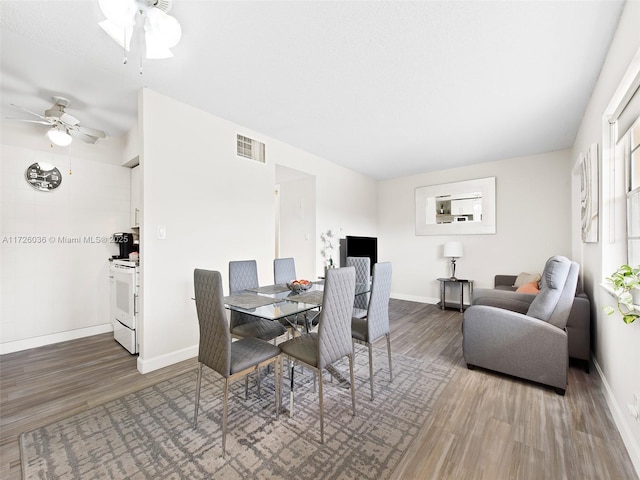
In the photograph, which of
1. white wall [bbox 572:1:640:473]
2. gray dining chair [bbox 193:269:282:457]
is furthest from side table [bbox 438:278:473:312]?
gray dining chair [bbox 193:269:282:457]

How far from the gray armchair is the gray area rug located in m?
0.65

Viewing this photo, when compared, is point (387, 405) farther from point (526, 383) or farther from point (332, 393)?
point (526, 383)

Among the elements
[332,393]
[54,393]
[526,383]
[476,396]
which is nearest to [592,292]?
[526,383]

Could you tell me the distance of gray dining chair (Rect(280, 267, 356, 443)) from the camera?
5.68ft

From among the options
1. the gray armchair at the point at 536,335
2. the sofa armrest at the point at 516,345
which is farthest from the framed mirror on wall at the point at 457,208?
the sofa armrest at the point at 516,345

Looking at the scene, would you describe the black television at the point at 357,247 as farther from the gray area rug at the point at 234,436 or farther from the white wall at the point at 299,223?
the gray area rug at the point at 234,436

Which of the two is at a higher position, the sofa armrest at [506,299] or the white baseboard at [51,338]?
the sofa armrest at [506,299]

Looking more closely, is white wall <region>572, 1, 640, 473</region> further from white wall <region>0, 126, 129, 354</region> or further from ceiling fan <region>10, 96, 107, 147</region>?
white wall <region>0, 126, 129, 354</region>

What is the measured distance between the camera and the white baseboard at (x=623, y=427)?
4.75 feet

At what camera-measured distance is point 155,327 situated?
2627 millimetres

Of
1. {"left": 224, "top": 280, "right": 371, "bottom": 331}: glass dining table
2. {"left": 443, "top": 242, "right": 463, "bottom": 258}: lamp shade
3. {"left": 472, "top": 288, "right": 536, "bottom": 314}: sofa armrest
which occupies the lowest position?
{"left": 472, "top": 288, "right": 536, "bottom": 314}: sofa armrest

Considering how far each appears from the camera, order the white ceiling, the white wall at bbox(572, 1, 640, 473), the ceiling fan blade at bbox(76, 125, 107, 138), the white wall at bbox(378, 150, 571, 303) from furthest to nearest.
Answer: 1. the white wall at bbox(378, 150, 571, 303)
2. the ceiling fan blade at bbox(76, 125, 107, 138)
3. the white ceiling
4. the white wall at bbox(572, 1, 640, 473)

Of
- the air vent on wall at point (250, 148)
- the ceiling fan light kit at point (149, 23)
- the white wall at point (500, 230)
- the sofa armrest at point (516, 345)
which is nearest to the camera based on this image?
the ceiling fan light kit at point (149, 23)

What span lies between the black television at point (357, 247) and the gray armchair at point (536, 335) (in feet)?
9.30
